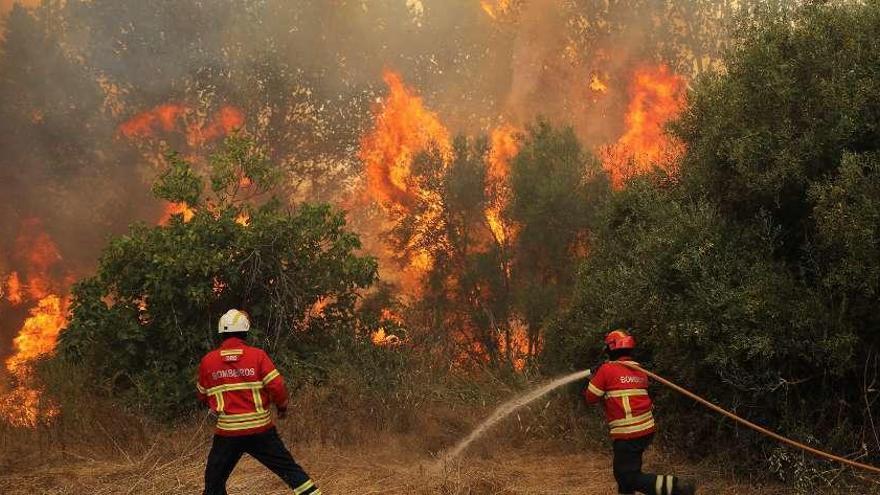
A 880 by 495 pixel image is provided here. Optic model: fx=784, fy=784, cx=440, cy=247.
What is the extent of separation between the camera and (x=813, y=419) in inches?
394

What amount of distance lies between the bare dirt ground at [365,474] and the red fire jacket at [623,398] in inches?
81.7

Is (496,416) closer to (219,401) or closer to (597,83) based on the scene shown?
(219,401)

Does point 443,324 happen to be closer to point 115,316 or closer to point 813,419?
point 115,316

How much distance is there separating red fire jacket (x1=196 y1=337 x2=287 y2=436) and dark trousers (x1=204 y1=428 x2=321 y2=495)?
4.2 inches

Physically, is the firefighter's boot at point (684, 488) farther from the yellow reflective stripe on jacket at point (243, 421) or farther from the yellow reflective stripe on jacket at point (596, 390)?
the yellow reflective stripe on jacket at point (243, 421)

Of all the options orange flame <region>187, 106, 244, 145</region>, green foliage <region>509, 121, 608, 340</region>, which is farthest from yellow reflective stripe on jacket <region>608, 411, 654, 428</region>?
orange flame <region>187, 106, 244, 145</region>

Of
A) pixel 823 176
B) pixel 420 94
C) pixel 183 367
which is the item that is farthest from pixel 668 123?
pixel 420 94

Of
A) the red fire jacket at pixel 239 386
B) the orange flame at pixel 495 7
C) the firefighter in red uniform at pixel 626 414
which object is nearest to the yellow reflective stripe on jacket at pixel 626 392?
the firefighter in red uniform at pixel 626 414

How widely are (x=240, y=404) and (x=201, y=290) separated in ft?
27.9

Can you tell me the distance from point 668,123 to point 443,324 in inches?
481

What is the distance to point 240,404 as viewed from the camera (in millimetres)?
7270

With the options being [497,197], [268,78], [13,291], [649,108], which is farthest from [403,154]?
[13,291]

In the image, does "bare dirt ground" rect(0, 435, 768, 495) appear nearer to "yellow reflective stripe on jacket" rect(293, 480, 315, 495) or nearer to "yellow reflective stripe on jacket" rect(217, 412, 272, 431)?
"yellow reflective stripe on jacket" rect(293, 480, 315, 495)

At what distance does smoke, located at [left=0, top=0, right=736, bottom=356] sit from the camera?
36875mm
